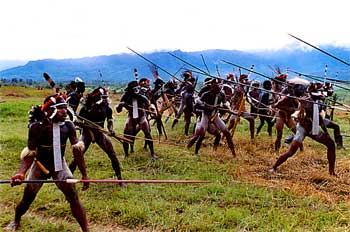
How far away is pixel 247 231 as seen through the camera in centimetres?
604

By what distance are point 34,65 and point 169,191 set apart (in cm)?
19254

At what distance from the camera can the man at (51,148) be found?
564 cm

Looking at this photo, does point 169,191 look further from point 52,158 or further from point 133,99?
point 133,99

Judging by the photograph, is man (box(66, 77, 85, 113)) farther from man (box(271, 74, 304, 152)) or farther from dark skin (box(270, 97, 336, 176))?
man (box(271, 74, 304, 152))

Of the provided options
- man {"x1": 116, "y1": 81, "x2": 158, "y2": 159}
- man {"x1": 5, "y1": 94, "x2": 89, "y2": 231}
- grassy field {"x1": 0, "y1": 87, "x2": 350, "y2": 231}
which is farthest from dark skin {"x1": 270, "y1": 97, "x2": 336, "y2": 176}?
man {"x1": 5, "y1": 94, "x2": 89, "y2": 231}

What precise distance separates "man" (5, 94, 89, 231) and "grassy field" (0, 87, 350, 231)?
0.78 metres

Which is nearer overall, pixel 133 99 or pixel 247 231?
pixel 247 231

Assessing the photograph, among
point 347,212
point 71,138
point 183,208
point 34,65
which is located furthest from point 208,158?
point 34,65

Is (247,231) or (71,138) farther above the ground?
(71,138)

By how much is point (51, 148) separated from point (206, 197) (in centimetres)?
284

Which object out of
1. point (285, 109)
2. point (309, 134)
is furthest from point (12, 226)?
point (285, 109)

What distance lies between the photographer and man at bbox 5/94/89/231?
18.5 ft

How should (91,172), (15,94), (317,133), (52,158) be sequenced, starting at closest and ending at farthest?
1. (52,158)
2. (317,133)
3. (91,172)
4. (15,94)

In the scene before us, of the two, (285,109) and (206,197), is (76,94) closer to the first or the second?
(206,197)
